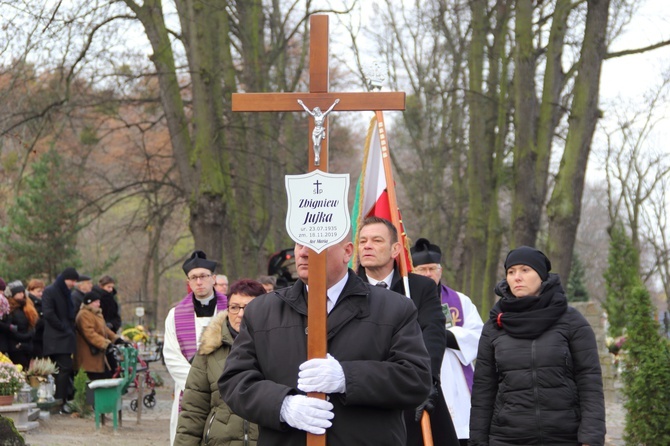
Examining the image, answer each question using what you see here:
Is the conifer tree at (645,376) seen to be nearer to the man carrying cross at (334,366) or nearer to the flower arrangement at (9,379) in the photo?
the flower arrangement at (9,379)

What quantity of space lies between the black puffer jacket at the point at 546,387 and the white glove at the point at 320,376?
8.55ft

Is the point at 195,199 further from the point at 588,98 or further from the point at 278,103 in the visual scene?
the point at 278,103

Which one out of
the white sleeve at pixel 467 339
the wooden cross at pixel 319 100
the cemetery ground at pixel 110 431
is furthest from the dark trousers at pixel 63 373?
the wooden cross at pixel 319 100

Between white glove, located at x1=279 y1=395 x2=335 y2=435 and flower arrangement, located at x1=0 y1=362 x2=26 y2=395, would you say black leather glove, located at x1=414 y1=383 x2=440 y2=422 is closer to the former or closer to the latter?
white glove, located at x1=279 y1=395 x2=335 y2=435

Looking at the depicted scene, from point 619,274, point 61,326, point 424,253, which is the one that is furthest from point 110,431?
point 619,274

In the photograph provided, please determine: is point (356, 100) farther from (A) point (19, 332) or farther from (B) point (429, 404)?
(A) point (19, 332)

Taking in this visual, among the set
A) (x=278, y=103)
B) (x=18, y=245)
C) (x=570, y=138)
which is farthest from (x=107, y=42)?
(x=278, y=103)

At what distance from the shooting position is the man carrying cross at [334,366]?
14.9 feet

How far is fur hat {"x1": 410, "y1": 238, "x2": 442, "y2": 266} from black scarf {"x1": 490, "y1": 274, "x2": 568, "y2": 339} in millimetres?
1446

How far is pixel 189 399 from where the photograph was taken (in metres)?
6.47

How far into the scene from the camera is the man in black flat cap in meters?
16.4

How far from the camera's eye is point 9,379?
12.3 m

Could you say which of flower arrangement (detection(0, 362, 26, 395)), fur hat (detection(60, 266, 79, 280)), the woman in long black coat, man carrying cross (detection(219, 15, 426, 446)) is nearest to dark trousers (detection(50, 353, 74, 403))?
the woman in long black coat

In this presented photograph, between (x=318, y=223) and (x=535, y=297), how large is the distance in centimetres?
255
